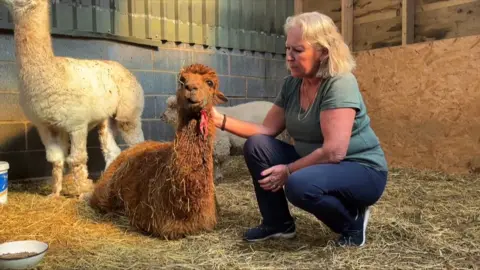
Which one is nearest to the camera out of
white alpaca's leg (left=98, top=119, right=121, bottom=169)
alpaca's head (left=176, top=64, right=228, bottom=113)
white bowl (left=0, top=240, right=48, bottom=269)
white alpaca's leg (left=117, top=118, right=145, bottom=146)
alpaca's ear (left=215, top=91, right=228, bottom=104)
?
white bowl (left=0, top=240, right=48, bottom=269)

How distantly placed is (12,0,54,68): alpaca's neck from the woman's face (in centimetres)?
260

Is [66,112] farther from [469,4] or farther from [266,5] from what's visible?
[469,4]

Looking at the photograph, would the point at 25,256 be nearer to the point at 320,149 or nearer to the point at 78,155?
the point at 320,149

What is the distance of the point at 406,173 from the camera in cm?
550

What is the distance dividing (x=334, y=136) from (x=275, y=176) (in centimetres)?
44

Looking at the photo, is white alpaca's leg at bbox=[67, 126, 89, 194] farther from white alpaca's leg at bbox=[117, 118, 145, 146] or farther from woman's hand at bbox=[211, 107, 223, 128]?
woman's hand at bbox=[211, 107, 223, 128]

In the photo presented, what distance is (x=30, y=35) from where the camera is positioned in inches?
162

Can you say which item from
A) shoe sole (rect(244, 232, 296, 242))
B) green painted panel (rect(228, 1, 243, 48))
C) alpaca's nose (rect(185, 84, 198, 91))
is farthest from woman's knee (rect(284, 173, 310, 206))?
green painted panel (rect(228, 1, 243, 48))

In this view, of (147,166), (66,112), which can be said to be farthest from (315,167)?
(66,112)

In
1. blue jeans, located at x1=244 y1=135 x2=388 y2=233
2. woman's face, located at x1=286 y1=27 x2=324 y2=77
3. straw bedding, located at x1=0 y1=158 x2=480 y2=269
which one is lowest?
straw bedding, located at x1=0 y1=158 x2=480 y2=269

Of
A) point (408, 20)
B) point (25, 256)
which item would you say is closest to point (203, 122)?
point (25, 256)

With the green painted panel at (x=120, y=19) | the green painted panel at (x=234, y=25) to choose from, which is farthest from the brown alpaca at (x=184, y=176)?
the green painted panel at (x=234, y=25)

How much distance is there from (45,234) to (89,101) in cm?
164

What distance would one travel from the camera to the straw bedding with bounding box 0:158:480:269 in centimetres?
257
